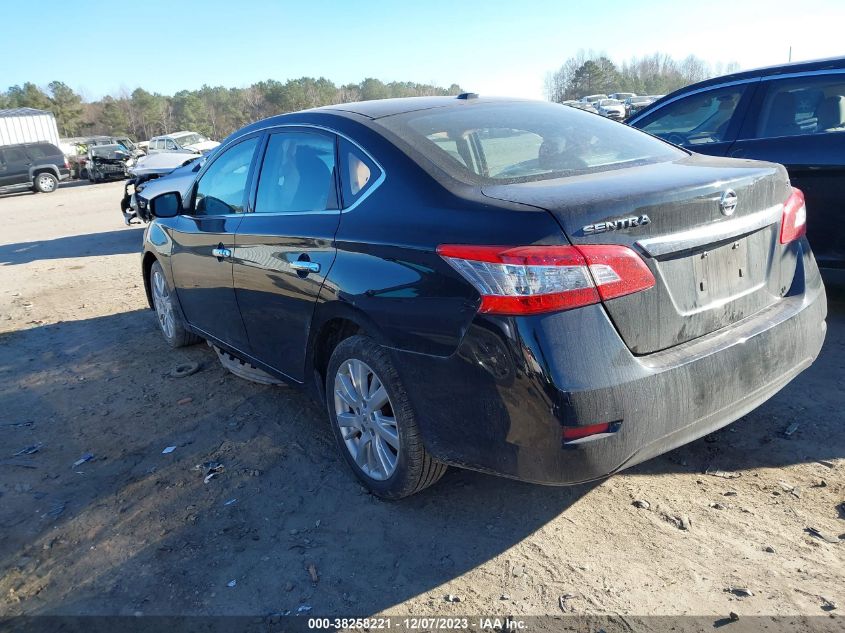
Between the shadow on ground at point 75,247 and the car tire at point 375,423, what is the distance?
8.57m

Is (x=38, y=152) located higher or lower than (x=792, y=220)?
higher

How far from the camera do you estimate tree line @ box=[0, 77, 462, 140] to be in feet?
210

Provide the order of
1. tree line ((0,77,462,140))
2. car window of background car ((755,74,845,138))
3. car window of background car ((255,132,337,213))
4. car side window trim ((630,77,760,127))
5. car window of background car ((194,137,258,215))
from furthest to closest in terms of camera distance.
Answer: tree line ((0,77,462,140)) → car side window trim ((630,77,760,127)) → car window of background car ((755,74,845,138)) → car window of background car ((194,137,258,215)) → car window of background car ((255,132,337,213))

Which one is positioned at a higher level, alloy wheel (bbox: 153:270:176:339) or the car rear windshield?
the car rear windshield

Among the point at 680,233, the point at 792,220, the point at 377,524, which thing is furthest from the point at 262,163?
the point at 792,220

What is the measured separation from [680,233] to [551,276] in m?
0.57

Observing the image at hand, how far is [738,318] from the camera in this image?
273cm

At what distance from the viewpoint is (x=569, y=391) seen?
2.26 metres

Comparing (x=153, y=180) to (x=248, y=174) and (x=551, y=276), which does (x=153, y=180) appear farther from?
(x=551, y=276)

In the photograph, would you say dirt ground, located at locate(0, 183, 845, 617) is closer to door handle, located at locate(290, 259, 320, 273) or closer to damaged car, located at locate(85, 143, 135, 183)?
door handle, located at locate(290, 259, 320, 273)

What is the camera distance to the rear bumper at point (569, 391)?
7.47 ft

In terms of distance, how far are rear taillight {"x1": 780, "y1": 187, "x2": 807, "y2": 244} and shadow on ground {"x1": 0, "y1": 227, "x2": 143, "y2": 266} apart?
9694 millimetres

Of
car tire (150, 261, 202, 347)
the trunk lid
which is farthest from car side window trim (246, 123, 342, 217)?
car tire (150, 261, 202, 347)

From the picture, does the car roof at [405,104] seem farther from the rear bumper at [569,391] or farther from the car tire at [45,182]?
the car tire at [45,182]
